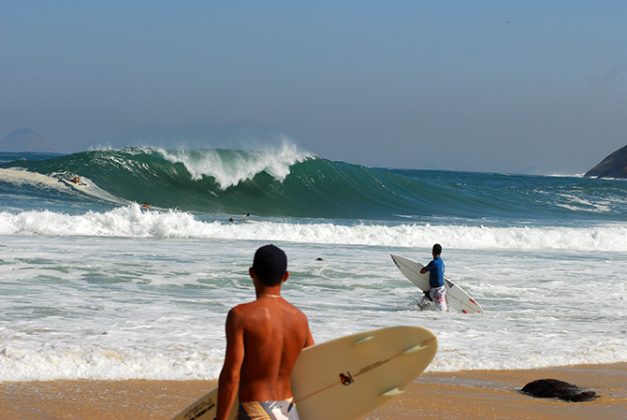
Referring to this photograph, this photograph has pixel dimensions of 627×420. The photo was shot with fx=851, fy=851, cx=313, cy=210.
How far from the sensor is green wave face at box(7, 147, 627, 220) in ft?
93.0

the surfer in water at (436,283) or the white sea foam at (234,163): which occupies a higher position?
the white sea foam at (234,163)

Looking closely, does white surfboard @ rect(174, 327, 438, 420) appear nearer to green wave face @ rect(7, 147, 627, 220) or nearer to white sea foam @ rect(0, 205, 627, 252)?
white sea foam @ rect(0, 205, 627, 252)

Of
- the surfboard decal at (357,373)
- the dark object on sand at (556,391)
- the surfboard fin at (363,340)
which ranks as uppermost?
the surfboard fin at (363,340)

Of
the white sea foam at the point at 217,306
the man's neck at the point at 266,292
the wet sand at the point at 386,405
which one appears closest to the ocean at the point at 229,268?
the white sea foam at the point at 217,306

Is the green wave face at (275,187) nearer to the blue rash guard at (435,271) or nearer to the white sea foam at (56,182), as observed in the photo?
the white sea foam at (56,182)

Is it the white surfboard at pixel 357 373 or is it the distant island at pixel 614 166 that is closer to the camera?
the white surfboard at pixel 357 373

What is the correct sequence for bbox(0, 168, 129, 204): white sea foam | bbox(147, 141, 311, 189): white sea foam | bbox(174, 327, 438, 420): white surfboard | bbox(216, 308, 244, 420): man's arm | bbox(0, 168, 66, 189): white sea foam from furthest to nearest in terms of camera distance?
bbox(147, 141, 311, 189): white sea foam
bbox(0, 168, 66, 189): white sea foam
bbox(0, 168, 129, 204): white sea foam
bbox(174, 327, 438, 420): white surfboard
bbox(216, 308, 244, 420): man's arm

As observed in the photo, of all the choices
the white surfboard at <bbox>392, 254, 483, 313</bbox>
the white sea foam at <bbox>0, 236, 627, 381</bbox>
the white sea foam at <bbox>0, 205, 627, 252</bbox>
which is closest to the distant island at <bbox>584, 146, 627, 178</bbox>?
the white sea foam at <bbox>0, 205, 627, 252</bbox>

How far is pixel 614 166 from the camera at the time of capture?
392ft

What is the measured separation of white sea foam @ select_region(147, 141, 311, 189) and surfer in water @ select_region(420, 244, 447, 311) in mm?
20525

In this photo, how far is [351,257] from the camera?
15.4m

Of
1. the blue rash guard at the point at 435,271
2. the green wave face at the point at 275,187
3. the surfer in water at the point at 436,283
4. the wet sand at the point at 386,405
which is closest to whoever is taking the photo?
the wet sand at the point at 386,405

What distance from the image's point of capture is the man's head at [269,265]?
2.90 m

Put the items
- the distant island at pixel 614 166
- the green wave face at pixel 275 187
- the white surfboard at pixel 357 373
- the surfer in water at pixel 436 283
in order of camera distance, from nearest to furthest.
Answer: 1. the white surfboard at pixel 357 373
2. the surfer in water at pixel 436 283
3. the green wave face at pixel 275 187
4. the distant island at pixel 614 166
